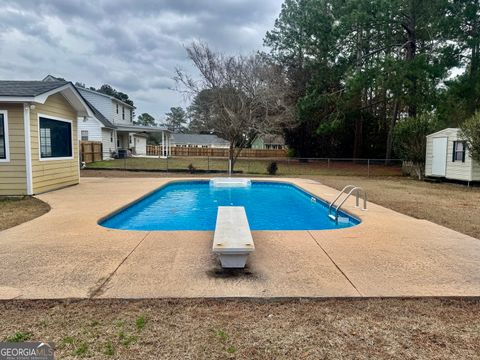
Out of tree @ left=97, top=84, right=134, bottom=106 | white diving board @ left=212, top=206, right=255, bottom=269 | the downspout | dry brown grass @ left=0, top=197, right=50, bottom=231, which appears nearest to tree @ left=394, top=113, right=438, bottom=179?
white diving board @ left=212, top=206, right=255, bottom=269

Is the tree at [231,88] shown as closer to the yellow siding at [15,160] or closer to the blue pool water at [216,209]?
the blue pool water at [216,209]

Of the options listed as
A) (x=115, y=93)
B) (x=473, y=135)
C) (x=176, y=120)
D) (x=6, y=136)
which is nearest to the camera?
(x=6, y=136)

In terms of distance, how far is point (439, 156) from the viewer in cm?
1448

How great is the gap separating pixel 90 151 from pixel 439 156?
19.9 metres

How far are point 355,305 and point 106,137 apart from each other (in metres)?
25.4

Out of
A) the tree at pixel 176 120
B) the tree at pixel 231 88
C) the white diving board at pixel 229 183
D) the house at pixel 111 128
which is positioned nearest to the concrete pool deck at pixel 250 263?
the white diving board at pixel 229 183

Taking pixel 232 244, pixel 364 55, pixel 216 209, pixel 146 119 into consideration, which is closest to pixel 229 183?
pixel 216 209

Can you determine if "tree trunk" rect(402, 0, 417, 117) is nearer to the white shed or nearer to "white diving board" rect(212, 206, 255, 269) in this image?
the white shed

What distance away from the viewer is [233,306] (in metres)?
2.92

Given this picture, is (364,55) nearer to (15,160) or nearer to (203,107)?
(203,107)

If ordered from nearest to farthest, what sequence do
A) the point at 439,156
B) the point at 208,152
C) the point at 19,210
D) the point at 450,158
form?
the point at 19,210, the point at 450,158, the point at 439,156, the point at 208,152

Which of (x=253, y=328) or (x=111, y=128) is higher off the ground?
(x=111, y=128)

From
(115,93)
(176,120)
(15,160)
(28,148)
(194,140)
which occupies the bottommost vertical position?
(15,160)

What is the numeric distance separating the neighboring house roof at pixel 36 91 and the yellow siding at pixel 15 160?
351 mm
